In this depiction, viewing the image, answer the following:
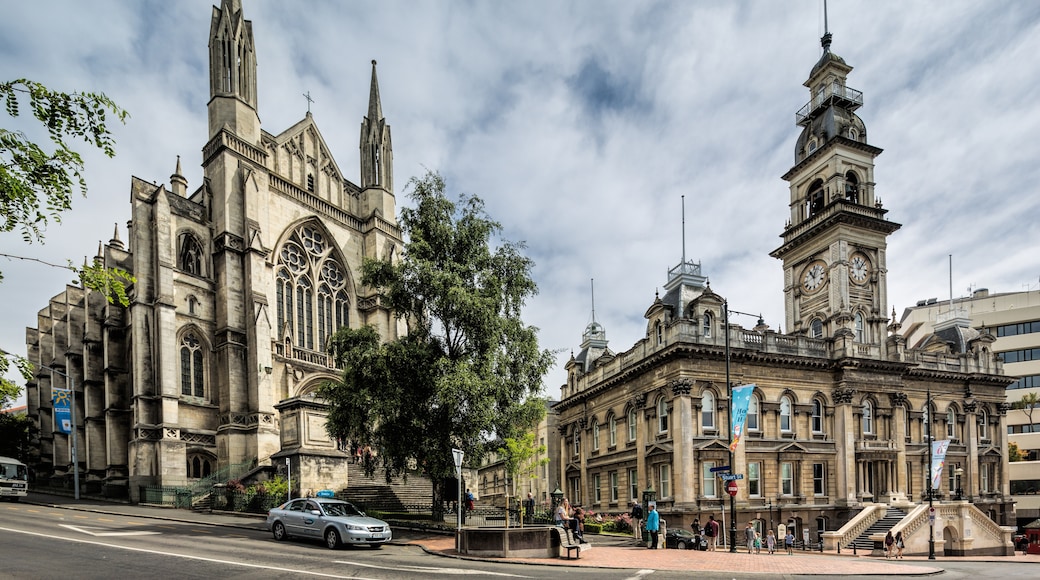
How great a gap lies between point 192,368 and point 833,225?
38477mm

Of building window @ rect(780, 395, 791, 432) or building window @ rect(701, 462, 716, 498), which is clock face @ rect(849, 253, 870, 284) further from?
building window @ rect(701, 462, 716, 498)

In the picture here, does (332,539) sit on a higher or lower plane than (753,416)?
lower

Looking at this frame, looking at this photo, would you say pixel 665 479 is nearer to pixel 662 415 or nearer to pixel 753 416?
pixel 662 415

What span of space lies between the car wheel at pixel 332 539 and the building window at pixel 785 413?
25.2 metres

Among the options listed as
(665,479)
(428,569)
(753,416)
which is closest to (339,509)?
(428,569)

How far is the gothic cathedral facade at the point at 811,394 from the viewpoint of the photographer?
32.1m

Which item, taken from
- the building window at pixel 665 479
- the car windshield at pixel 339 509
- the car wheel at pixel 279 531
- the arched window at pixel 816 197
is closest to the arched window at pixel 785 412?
the building window at pixel 665 479

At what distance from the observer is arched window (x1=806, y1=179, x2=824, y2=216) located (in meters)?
41.7

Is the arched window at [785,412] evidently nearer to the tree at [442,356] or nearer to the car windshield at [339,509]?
the tree at [442,356]

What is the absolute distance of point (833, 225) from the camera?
39500 mm

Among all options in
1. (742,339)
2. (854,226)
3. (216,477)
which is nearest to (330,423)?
(216,477)

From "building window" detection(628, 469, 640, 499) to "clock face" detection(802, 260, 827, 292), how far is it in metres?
16.8

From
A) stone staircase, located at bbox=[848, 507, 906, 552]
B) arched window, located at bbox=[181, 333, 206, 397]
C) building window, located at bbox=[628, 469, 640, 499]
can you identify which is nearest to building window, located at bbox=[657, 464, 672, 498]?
building window, located at bbox=[628, 469, 640, 499]

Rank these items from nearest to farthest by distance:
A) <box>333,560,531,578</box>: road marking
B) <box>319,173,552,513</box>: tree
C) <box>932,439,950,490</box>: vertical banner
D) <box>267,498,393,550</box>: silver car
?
<box>333,560,531,578</box>: road marking, <box>267,498,393,550</box>: silver car, <box>319,173,552,513</box>: tree, <box>932,439,950,490</box>: vertical banner
